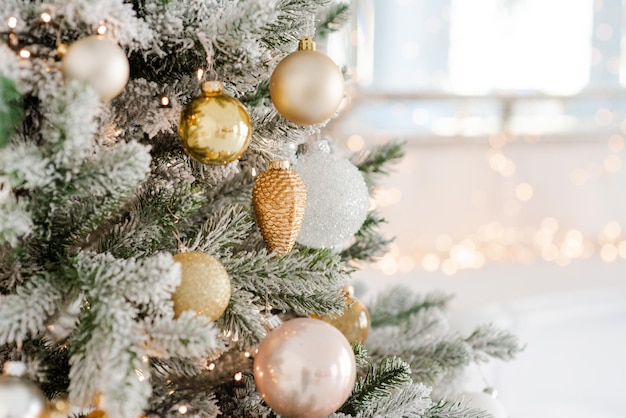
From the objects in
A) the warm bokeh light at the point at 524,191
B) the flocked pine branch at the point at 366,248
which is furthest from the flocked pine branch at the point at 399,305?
the warm bokeh light at the point at 524,191

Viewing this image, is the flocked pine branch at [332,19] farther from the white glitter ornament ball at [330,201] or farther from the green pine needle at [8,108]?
the green pine needle at [8,108]

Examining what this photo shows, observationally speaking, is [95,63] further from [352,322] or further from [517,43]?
[517,43]

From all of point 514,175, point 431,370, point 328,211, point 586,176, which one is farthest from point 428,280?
point 328,211

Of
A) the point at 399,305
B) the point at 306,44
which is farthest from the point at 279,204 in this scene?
the point at 399,305

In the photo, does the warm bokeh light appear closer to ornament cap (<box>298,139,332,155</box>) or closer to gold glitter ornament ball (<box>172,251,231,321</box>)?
ornament cap (<box>298,139,332,155</box>)

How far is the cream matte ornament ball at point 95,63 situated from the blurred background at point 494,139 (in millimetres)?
1264

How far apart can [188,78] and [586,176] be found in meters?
1.60

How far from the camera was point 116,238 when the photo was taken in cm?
46

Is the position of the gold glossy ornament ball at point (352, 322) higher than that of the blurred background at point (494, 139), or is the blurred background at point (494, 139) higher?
the gold glossy ornament ball at point (352, 322)

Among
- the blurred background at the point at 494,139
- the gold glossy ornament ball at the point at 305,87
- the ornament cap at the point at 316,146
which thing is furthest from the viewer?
the blurred background at the point at 494,139

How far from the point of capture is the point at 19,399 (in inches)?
14.4

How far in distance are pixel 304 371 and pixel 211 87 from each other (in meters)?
0.21

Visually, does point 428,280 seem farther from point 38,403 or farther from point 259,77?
point 38,403

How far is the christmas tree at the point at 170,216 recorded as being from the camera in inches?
14.3
